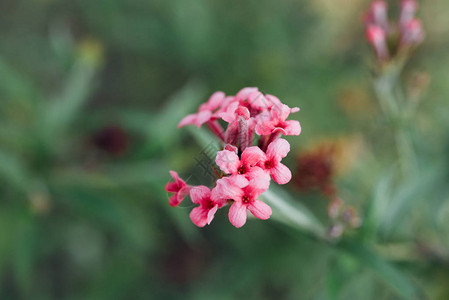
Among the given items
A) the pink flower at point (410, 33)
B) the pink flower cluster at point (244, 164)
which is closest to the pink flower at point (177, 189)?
the pink flower cluster at point (244, 164)

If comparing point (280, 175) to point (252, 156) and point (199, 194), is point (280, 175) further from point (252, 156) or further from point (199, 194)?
point (199, 194)

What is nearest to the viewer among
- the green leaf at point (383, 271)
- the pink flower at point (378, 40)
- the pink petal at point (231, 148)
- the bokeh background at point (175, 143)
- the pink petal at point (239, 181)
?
the pink petal at point (239, 181)

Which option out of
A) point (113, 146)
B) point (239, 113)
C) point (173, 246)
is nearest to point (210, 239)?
point (173, 246)

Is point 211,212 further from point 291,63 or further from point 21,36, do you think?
point 21,36

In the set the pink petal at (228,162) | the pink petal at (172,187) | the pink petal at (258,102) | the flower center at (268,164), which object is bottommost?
the pink petal at (172,187)

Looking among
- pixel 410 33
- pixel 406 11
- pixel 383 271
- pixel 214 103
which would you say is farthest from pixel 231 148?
A: pixel 406 11

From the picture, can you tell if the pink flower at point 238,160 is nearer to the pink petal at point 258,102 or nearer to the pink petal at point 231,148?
the pink petal at point 231,148

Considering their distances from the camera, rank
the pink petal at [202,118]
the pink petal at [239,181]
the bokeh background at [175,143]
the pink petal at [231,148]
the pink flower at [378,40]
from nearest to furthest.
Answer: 1. the pink petal at [239,181]
2. the pink petal at [231,148]
3. the pink petal at [202,118]
4. the pink flower at [378,40]
5. the bokeh background at [175,143]
